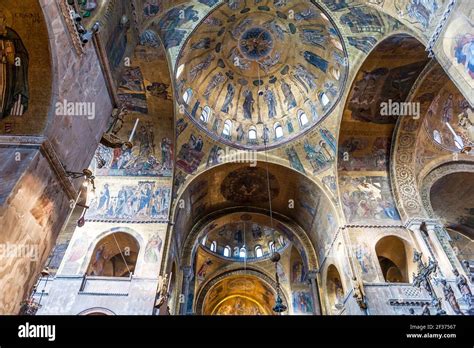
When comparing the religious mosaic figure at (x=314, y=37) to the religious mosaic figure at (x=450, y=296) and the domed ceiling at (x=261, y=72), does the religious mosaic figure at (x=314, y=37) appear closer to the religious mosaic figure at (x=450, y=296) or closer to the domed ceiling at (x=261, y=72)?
the domed ceiling at (x=261, y=72)

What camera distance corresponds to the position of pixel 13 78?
4.96m

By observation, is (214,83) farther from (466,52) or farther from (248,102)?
(466,52)

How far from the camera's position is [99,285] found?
1035 cm

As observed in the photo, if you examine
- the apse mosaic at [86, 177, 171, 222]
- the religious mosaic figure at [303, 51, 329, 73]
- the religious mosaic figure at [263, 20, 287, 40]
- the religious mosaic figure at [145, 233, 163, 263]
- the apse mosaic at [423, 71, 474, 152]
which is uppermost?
the religious mosaic figure at [263, 20, 287, 40]

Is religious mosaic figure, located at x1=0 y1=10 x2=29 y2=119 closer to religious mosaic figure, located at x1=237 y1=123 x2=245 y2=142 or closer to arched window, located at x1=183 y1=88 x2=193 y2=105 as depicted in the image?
arched window, located at x1=183 y1=88 x2=193 y2=105

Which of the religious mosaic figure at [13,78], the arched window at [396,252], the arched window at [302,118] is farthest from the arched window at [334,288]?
the religious mosaic figure at [13,78]

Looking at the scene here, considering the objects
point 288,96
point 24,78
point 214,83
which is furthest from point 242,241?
point 24,78

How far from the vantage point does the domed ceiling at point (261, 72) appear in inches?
528

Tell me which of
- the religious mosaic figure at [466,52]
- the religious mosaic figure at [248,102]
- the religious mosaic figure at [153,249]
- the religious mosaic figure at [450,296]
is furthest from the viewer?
the religious mosaic figure at [248,102]

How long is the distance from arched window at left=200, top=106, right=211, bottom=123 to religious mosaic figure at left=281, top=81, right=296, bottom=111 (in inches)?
172

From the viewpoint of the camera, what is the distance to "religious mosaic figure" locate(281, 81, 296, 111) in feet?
52.2

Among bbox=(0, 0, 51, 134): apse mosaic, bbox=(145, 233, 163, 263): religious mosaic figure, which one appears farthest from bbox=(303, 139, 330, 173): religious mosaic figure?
bbox=(0, 0, 51, 134): apse mosaic

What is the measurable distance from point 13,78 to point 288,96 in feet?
43.7
